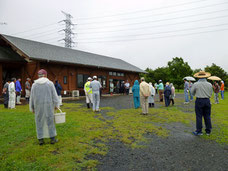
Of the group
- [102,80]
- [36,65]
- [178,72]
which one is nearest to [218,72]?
[178,72]

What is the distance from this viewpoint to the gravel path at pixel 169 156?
2764 millimetres

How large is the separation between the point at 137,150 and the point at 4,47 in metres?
18.0

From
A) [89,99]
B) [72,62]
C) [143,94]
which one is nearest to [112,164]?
[143,94]

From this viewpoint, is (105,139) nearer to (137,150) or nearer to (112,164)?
(137,150)

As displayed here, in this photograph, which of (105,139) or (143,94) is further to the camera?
(143,94)

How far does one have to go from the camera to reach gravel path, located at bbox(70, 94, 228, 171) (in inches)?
109

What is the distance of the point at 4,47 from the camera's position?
1569 cm

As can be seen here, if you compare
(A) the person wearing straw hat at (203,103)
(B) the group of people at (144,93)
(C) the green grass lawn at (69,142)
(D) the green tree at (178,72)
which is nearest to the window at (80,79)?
(B) the group of people at (144,93)

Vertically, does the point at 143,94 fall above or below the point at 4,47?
below

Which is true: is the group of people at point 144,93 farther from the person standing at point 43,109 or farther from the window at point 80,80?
the window at point 80,80

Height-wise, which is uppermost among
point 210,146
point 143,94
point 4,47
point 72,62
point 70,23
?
point 70,23

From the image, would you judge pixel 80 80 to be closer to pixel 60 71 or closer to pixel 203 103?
pixel 60 71

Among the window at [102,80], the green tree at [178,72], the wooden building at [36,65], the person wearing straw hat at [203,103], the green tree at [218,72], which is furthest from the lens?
the green tree at [218,72]

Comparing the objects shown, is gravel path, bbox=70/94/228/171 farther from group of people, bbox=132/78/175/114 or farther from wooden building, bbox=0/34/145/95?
wooden building, bbox=0/34/145/95
